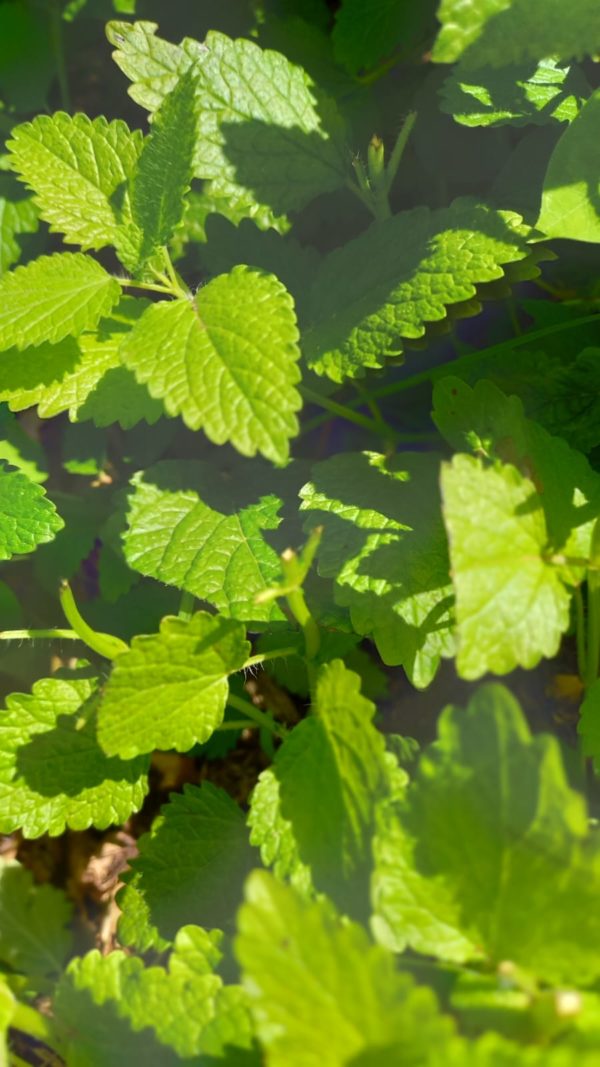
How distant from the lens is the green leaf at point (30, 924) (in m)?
1.64

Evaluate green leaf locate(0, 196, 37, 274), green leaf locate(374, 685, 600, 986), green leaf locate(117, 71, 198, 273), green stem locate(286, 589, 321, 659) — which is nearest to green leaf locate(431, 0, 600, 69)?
green leaf locate(117, 71, 198, 273)

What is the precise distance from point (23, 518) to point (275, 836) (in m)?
0.67

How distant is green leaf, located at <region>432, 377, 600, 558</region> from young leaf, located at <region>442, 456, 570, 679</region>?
11cm

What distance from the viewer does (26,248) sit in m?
2.08

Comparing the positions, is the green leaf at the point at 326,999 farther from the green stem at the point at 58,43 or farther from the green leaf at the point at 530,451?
the green stem at the point at 58,43

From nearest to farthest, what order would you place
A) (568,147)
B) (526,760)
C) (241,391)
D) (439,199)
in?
1. (526,760)
2. (241,391)
3. (568,147)
4. (439,199)

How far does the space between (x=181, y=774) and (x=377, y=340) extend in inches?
40.2

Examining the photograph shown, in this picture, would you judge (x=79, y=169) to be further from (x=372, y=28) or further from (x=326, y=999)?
(x=326, y=999)

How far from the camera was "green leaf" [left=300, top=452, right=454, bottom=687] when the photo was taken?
4.73 ft

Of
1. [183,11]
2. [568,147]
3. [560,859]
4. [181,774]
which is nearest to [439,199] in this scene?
[568,147]

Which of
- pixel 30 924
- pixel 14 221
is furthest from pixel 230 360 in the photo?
pixel 30 924

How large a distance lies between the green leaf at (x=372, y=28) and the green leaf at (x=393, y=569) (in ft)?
3.19

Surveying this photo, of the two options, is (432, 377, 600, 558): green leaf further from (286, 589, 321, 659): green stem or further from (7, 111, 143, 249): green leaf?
(7, 111, 143, 249): green leaf

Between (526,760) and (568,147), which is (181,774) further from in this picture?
(568,147)
